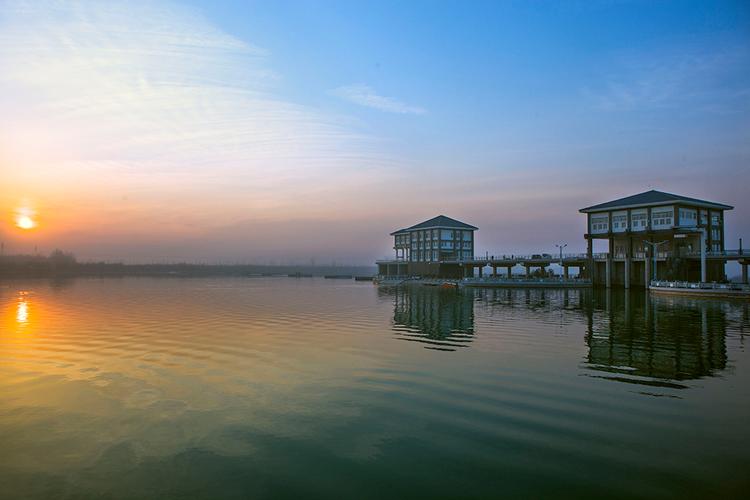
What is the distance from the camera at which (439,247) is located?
350 feet

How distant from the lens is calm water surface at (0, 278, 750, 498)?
741 cm

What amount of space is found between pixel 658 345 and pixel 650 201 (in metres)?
53.5

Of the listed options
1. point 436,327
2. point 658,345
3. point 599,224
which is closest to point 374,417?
point 658,345

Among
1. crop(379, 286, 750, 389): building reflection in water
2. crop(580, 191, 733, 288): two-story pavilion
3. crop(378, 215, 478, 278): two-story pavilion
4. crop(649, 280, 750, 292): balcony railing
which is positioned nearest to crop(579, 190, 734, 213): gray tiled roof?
crop(580, 191, 733, 288): two-story pavilion

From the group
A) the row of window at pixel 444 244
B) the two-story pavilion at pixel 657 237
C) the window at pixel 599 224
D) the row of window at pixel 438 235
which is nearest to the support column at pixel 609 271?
the two-story pavilion at pixel 657 237

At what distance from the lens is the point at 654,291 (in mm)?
58781

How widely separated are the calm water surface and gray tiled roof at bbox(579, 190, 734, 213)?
4964cm

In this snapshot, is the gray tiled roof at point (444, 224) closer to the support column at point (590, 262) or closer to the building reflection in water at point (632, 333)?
the support column at point (590, 262)

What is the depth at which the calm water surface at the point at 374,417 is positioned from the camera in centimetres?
741

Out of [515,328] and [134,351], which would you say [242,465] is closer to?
[134,351]

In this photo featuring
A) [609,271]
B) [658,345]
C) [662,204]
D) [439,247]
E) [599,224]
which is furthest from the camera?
[439,247]

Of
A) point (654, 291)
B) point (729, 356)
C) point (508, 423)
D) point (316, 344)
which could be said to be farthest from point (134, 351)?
point (654, 291)

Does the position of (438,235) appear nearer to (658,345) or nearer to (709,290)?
(709,290)

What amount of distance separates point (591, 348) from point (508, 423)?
11.5 m
